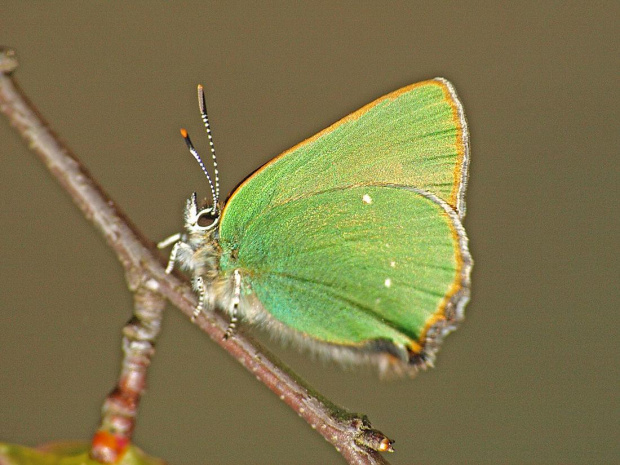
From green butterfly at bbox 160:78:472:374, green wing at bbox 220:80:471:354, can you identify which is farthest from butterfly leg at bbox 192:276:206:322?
green wing at bbox 220:80:471:354

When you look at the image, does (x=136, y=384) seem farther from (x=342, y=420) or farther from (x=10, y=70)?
(x=10, y=70)

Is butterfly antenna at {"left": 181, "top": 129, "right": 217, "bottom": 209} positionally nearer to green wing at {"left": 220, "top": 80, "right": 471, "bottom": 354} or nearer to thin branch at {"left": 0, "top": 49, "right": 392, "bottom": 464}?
green wing at {"left": 220, "top": 80, "right": 471, "bottom": 354}

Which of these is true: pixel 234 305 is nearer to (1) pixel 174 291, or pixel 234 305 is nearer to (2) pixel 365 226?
(1) pixel 174 291

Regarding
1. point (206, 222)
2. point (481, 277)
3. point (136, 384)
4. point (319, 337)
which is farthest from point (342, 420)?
point (481, 277)

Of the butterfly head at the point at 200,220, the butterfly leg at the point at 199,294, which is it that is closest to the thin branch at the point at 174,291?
the butterfly leg at the point at 199,294

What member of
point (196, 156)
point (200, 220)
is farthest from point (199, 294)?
point (196, 156)
